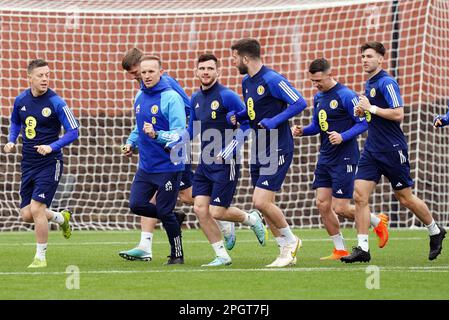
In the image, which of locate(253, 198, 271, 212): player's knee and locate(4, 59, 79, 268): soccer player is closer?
locate(253, 198, 271, 212): player's knee

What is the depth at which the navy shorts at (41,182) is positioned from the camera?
1010 cm

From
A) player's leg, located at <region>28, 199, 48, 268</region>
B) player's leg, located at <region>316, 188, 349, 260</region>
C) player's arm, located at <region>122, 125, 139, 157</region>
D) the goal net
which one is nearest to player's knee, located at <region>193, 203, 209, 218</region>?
player's arm, located at <region>122, 125, 139, 157</region>

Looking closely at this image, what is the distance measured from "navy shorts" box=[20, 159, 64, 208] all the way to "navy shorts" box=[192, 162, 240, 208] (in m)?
1.45

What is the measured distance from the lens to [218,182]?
32.5 ft

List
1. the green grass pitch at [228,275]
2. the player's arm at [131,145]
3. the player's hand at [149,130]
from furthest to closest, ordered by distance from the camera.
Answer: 1. the player's arm at [131,145]
2. the player's hand at [149,130]
3. the green grass pitch at [228,275]

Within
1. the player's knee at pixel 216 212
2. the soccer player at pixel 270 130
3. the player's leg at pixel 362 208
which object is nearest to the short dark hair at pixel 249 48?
the soccer player at pixel 270 130

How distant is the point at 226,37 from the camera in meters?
20.6

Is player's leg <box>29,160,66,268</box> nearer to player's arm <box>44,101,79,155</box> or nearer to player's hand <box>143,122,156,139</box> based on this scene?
player's arm <box>44,101,79,155</box>

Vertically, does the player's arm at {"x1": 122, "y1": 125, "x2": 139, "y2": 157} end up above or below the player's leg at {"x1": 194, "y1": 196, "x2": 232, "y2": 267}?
above

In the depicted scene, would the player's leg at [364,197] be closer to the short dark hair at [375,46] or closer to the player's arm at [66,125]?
the short dark hair at [375,46]

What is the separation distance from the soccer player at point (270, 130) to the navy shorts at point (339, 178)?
4.37 feet

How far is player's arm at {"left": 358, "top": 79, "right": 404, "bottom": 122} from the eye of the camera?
31.9ft

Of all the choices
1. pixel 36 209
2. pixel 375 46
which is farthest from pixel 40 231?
pixel 375 46

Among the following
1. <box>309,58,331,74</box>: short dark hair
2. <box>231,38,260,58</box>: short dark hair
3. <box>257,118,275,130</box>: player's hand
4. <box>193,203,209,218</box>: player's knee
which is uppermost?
<box>231,38,260,58</box>: short dark hair
